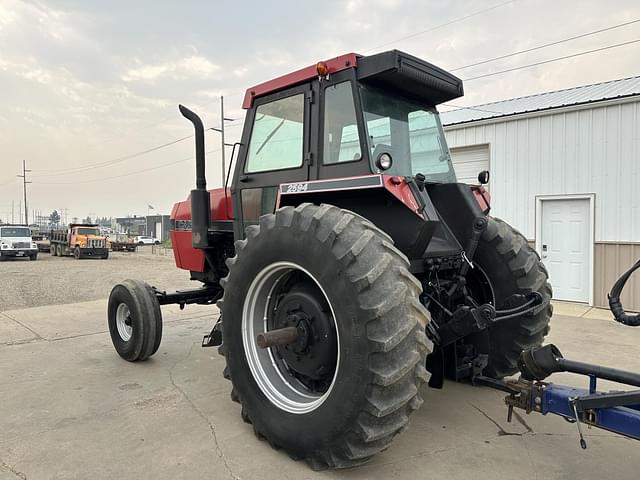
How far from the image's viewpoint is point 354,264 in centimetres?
264

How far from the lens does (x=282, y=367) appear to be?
338 cm

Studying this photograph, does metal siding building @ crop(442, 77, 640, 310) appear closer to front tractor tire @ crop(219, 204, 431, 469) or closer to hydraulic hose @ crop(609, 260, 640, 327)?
hydraulic hose @ crop(609, 260, 640, 327)

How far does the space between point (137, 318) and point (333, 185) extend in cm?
287

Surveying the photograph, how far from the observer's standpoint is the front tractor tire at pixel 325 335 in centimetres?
255

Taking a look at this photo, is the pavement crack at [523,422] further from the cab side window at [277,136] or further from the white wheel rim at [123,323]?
the white wheel rim at [123,323]

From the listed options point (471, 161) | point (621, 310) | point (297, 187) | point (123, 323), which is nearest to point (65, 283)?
point (123, 323)

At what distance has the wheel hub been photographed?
9.93ft

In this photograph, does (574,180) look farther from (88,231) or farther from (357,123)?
(88,231)

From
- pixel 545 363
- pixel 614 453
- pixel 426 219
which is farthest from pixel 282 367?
pixel 614 453

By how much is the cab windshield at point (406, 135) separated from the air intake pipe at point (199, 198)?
6.15 feet

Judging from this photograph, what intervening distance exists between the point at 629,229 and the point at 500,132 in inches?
124

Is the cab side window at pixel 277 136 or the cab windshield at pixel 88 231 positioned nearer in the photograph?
the cab side window at pixel 277 136

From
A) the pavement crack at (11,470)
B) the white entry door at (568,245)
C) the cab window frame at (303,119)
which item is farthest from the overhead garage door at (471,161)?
the pavement crack at (11,470)

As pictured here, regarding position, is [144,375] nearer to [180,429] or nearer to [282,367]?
[180,429]
